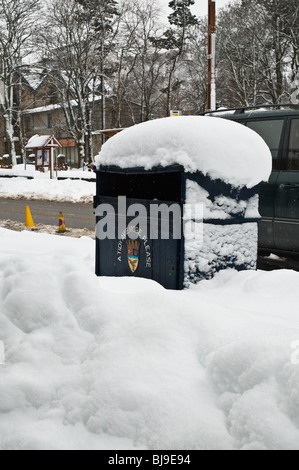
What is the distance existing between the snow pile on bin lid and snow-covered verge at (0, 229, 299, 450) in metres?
1.14

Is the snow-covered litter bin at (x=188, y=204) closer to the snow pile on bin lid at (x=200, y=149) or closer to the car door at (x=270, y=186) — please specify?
the snow pile on bin lid at (x=200, y=149)

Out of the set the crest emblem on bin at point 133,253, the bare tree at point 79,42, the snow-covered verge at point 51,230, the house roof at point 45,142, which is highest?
the bare tree at point 79,42

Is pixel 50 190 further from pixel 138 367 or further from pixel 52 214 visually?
pixel 138 367

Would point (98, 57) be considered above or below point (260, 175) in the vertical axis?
above

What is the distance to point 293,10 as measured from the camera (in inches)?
1159

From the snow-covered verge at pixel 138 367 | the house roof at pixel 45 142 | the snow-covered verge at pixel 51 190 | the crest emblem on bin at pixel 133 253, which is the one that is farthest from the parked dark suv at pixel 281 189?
the house roof at pixel 45 142

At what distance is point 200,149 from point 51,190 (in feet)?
59.6

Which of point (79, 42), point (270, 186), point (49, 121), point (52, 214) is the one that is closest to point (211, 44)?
point (52, 214)

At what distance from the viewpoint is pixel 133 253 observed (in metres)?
4.27

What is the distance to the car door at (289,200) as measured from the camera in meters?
5.66

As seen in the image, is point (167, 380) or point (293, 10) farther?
point (293, 10)

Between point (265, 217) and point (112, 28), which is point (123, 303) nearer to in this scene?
point (265, 217)

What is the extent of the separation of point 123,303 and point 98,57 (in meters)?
34.1

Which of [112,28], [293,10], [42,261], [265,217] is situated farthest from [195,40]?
[42,261]
